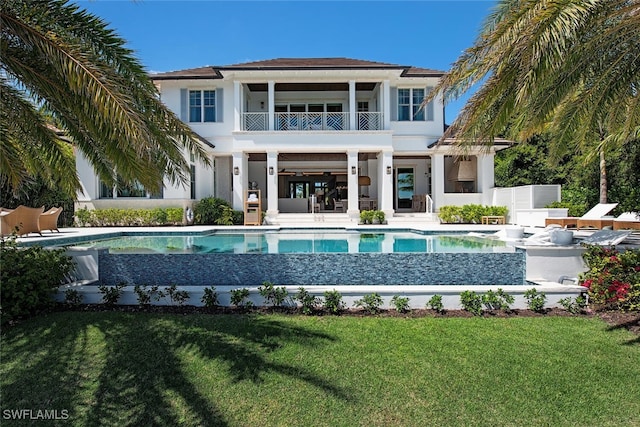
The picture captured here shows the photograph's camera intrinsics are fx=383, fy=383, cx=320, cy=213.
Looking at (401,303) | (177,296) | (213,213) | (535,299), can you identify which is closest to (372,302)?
(401,303)

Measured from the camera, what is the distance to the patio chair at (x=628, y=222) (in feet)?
50.9

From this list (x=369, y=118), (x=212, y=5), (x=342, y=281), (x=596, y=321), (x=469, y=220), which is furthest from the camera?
(x=369, y=118)

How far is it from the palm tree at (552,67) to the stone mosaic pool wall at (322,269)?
9.72ft

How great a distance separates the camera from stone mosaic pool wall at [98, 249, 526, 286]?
28.3ft

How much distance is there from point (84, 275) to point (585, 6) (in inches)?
389

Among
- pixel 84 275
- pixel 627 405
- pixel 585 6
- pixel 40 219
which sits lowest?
pixel 627 405

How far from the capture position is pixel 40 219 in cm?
1524

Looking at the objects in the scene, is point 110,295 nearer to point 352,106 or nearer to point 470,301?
point 470,301

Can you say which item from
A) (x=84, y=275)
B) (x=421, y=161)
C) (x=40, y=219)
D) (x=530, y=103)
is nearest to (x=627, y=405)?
(x=530, y=103)

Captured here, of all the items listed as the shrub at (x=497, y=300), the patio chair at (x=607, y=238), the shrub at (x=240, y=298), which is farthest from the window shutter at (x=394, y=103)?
the shrub at (x=240, y=298)

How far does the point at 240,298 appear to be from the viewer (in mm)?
6738

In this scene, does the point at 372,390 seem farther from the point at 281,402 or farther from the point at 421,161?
the point at 421,161

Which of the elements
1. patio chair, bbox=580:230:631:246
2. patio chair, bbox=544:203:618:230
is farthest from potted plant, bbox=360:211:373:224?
patio chair, bbox=580:230:631:246

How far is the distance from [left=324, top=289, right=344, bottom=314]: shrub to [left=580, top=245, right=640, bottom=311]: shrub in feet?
14.5
